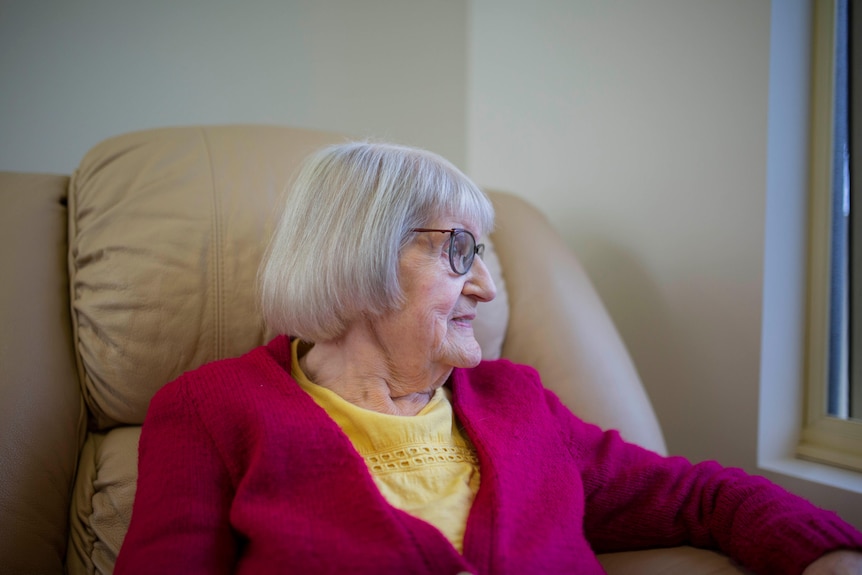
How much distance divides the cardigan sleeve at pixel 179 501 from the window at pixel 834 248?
46.7 inches

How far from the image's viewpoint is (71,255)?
3.62 feet

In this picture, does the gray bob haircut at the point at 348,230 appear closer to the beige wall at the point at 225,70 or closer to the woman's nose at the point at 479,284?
the woman's nose at the point at 479,284

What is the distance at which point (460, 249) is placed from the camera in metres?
0.93

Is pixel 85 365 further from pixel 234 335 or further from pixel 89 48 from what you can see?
pixel 89 48

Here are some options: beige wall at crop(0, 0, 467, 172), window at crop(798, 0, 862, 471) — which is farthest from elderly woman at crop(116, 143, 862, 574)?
beige wall at crop(0, 0, 467, 172)

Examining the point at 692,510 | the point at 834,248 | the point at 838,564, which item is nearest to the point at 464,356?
the point at 692,510

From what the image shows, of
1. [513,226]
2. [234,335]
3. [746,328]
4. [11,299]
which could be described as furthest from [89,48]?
[746,328]

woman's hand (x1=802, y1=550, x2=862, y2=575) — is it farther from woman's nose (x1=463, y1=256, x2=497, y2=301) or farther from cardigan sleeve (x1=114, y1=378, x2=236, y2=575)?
cardigan sleeve (x1=114, y1=378, x2=236, y2=575)

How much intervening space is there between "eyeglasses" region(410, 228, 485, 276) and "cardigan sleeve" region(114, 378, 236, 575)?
0.41 metres

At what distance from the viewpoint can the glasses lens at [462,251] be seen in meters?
0.92

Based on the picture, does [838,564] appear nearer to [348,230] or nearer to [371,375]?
[371,375]

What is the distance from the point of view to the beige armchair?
3.04ft

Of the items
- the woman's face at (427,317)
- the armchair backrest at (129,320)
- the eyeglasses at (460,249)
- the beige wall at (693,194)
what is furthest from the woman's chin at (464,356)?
the beige wall at (693,194)

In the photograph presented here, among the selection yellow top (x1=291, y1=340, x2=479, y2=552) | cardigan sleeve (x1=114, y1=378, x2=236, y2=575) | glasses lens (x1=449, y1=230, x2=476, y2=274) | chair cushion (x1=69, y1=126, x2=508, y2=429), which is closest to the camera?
cardigan sleeve (x1=114, y1=378, x2=236, y2=575)
